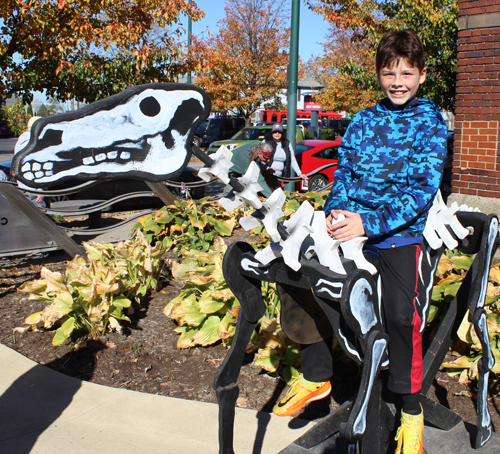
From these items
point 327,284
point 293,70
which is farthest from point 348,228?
point 293,70

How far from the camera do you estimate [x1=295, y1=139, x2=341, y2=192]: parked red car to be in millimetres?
13630

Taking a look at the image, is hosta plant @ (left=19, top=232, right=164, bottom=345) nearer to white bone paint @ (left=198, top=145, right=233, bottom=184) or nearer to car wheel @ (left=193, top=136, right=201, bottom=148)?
car wheel @ (left=193, top=136, right=201, bottom=148)

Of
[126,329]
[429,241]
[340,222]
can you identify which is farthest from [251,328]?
[126,329]

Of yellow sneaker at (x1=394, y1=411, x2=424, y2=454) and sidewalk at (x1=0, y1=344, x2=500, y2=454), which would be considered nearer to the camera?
yellow sneaker at (x1=394, y1=411, x2=424, y2=454)

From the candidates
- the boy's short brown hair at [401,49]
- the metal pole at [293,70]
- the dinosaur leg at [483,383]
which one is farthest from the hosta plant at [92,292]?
the metal pole at [293,70]

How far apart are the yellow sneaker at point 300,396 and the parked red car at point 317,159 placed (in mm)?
11222

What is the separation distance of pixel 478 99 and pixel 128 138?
21.4ft

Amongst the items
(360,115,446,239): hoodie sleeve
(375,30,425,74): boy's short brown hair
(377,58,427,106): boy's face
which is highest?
A: (375,30,425,74): boy's short brown hair

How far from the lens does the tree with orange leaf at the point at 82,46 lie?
7.03 metres

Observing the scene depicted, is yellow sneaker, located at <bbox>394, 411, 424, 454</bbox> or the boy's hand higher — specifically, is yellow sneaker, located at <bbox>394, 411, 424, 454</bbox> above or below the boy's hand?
below

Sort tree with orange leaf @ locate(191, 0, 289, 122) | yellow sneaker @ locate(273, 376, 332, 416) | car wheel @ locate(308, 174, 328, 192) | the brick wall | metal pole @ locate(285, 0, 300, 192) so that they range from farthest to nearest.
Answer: tree with orange leaf @ locate(191, 0, 289, 122) < car wheel @ locate(308, 174, 328, 192) < metal pole @ locate(285, 0, 300, 192) < the brick wall < yellow sneaker @ locate(273, 376, 332, 416)

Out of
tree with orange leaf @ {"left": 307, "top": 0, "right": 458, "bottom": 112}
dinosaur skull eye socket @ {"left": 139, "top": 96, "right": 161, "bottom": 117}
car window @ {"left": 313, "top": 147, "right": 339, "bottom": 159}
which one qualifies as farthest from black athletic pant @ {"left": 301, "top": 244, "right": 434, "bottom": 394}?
car window @ {"left": 313, "top": 147, "right": 339, "bottom": 159}

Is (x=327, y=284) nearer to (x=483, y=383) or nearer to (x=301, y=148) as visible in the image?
(x=483, y=383)

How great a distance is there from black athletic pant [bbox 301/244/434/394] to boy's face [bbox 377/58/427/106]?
0.62 metres
